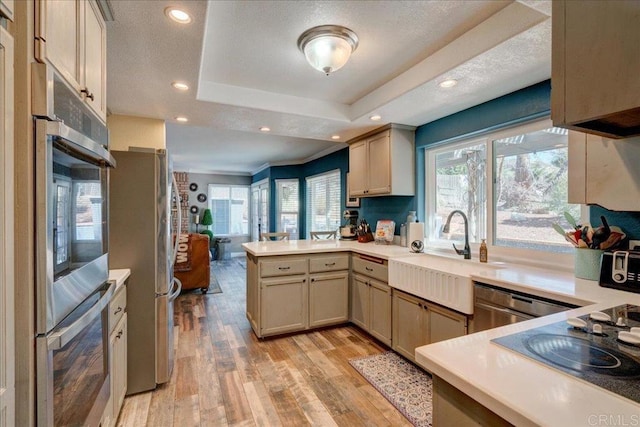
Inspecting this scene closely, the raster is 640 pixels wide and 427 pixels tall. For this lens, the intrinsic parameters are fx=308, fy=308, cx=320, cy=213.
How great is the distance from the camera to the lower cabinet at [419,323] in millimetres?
2170

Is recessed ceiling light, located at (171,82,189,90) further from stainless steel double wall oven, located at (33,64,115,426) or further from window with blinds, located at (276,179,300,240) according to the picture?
window with blinds, located at (276,179,300,240)

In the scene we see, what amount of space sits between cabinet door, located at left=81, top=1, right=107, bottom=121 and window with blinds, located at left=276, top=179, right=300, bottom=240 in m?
5.51

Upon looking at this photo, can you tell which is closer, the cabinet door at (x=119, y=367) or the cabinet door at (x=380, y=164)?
the cabinet door at (x=119, y=367)

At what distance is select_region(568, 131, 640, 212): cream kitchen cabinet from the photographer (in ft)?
4.57

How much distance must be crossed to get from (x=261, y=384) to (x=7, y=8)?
2410 mm

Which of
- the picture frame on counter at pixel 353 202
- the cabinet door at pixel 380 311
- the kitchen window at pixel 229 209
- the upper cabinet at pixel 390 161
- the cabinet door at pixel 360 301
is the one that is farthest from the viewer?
the kitchen window at pixel 229 209

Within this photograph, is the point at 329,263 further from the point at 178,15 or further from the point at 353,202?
the point at 178,15

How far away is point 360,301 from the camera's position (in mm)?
3246

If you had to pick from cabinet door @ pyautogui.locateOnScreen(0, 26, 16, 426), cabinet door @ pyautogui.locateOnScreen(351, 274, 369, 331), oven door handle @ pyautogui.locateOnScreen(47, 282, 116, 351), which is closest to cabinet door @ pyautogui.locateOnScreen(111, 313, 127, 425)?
oven door handle @ pyautogui.locateOnScreen(47, 282, 116, 351)

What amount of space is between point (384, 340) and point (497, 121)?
2.17 m

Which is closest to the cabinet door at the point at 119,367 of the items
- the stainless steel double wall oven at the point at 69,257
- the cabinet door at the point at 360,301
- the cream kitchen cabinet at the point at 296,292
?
the stainless steel double wall oven at the point at 69,257

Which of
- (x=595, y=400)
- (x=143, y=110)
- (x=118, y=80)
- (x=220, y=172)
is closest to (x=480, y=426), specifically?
(x=595, y=400)

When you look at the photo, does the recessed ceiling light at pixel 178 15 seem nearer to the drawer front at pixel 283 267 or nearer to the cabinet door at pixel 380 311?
the drawer front at pixel 283 267
